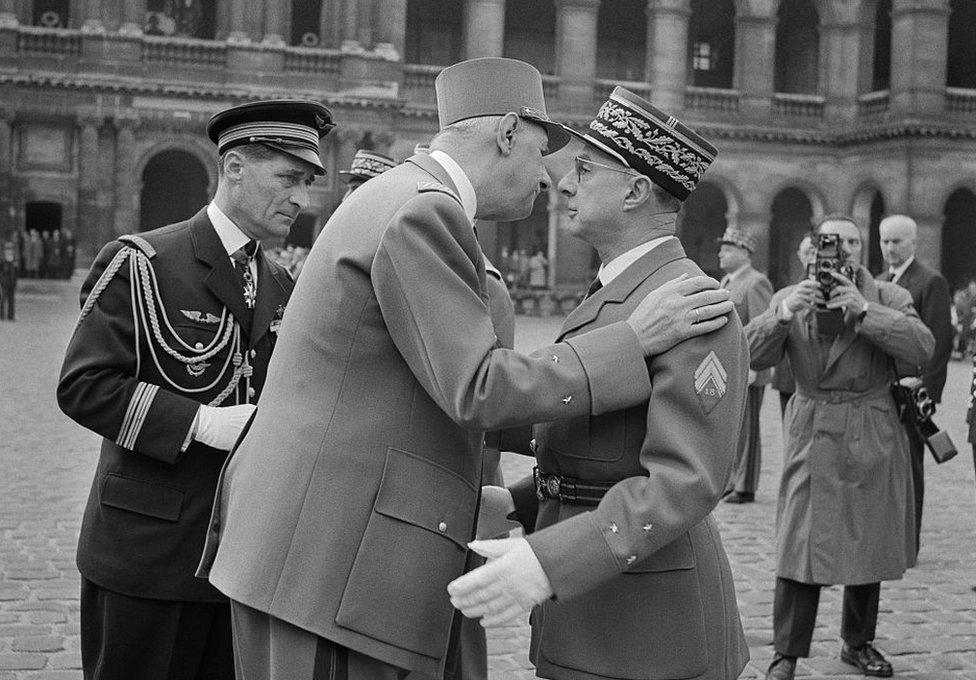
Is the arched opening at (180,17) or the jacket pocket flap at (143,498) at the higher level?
the arched opening at (180,17)

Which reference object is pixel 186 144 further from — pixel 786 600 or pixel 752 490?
pixel 786 600

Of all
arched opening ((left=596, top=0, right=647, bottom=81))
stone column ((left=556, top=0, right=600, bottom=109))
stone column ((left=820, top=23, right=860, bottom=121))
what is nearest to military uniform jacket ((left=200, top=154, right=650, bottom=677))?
stone column ((left=556, top=0, right=600, bottom=109))

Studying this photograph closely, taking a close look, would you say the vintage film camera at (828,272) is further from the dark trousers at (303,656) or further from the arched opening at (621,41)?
the arched opening at (621,41)

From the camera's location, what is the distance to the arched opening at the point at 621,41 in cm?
3950

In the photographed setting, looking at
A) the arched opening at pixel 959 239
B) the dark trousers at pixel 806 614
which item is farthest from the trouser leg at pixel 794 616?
the arched opening at pixel 959 239

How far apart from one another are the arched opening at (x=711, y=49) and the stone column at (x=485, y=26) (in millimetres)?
7868

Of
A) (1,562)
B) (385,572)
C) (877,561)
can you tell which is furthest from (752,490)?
(385,572)

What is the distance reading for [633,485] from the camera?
8.45 ft

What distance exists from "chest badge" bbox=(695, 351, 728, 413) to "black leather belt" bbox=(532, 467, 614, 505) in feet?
1.01

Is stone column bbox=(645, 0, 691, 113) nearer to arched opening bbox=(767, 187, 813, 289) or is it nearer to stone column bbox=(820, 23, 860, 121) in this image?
stone column bbox=(820, 23, 860, 121)

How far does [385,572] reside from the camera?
2.57 meters

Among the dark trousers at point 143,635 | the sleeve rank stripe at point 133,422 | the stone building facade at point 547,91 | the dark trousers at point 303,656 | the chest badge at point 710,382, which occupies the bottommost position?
the dark trousers at point 143,635

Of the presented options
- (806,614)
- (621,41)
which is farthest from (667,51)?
(806,614)

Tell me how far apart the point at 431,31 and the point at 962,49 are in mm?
16766
